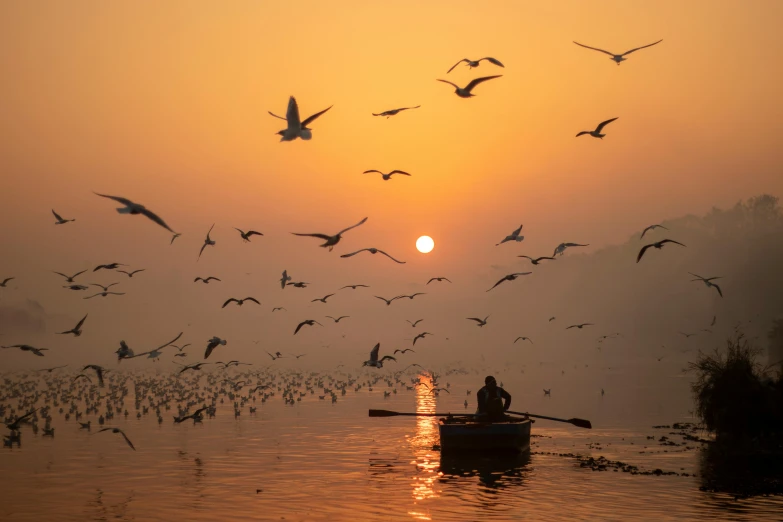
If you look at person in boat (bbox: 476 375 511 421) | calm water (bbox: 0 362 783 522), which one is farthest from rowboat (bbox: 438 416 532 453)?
person in boat (bbox: 476 375 511 421)

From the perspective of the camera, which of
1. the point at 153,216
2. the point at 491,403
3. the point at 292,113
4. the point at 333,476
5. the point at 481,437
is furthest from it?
the point at 491,403

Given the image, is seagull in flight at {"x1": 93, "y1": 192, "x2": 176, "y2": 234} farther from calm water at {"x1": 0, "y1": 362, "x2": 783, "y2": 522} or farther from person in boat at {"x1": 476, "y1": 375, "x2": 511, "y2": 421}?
person in boat at {"x1": 476, "y1": 375, "x2": 511, "y2": 421}

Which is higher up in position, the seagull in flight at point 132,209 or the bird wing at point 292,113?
the bird wing at point 292,113

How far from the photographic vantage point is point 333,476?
3672 cm

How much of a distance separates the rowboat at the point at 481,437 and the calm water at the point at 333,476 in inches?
27.3

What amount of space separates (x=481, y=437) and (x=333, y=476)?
7076 mm

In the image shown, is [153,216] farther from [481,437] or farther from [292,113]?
[481,437]

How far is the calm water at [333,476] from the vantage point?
29.6 metres

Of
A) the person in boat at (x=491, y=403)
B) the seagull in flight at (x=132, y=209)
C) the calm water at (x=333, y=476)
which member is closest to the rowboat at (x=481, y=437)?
the calm water at (x=333, y=476)

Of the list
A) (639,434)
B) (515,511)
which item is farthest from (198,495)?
(639,434)

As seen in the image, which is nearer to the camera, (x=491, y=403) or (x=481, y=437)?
(x=481, y=437)

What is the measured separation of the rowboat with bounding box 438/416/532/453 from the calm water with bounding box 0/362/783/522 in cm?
69

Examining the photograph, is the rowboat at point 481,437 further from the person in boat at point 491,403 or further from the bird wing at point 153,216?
the bird wing at point 153,216

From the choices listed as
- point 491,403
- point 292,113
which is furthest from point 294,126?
point 491,403
